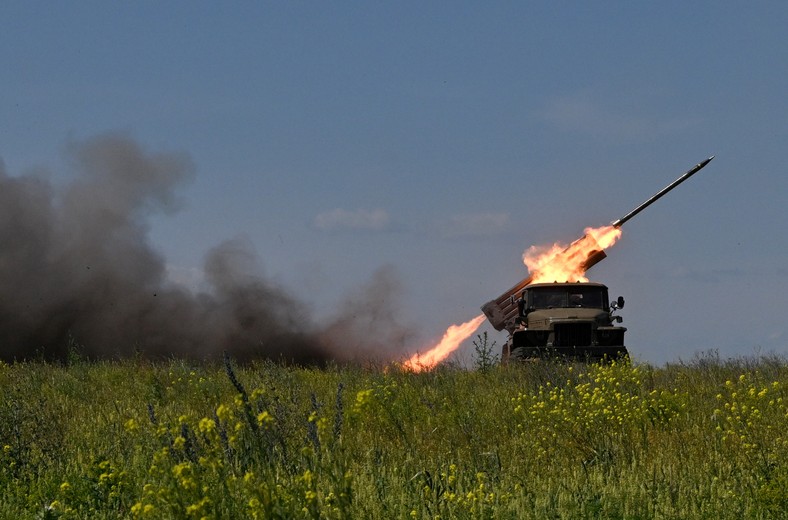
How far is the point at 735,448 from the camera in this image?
9.65 meters

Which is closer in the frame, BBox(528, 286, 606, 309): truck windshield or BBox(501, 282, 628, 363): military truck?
BBox(501, 282, 628, 363): military truck

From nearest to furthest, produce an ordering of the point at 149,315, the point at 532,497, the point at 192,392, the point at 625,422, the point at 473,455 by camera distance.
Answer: the point at 532,497, the point at 473,455, the point at 625,422, the point at 192,392, the point at 149,315

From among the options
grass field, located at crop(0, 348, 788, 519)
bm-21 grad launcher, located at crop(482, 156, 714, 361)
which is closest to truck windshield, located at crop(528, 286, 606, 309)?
bm-21 grad launcher, located at crop(482, 156, 714, 361)

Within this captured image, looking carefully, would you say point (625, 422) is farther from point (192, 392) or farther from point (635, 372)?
point (192, 392)

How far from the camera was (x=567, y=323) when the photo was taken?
22.3 metres

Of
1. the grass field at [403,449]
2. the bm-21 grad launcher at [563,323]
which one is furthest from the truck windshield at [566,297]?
the grass field at [403,449]

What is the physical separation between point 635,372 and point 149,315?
84.9 ft

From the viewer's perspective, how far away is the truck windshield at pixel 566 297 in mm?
22938

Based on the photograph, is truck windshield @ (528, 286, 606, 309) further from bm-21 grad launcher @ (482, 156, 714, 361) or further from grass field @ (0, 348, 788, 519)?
grass field @ (0, 348, 788, 519)

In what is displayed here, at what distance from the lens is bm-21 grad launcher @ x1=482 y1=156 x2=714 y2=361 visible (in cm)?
2222

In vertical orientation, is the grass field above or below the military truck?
below

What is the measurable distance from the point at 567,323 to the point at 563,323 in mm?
89

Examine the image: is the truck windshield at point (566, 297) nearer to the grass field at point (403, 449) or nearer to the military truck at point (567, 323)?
the military truck at point (567, 323)

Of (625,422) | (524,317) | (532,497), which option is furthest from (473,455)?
(524,317)
